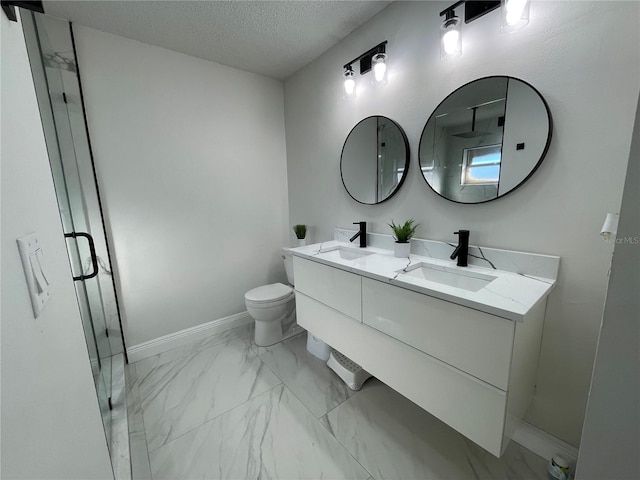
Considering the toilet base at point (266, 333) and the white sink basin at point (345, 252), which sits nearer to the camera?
the white sink basin at point (345, 252)

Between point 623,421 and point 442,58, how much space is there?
63.2 inches

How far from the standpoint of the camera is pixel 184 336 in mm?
2246

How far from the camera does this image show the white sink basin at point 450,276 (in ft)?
4.15

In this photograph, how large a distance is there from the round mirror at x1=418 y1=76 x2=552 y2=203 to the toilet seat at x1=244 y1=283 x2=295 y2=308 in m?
1.39

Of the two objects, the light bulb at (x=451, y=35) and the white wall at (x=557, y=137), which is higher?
the light bulb at (x=451, y=35)

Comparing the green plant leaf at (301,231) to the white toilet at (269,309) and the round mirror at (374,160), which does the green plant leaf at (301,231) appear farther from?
the round mirror at (374,160)

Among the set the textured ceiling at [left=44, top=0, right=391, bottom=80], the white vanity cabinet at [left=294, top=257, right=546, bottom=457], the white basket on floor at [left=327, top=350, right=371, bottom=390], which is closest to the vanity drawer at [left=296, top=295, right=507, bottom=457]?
the white vanity cabinet at [left=294, top=257, right=546, bottom=457]

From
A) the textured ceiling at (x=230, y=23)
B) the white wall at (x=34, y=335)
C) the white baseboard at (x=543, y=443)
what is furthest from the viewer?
the textured ceiling at (x=230, y=23)

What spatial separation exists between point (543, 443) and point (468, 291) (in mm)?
956

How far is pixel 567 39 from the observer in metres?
1.05

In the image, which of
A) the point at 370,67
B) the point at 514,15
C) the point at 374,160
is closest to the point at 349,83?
the point at 370,67

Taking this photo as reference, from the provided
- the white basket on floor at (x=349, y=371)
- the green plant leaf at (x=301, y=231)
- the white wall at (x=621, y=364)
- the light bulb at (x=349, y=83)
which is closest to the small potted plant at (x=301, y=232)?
the green plant leaf at (x=301, y=231)

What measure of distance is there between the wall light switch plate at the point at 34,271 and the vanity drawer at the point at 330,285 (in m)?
1.12

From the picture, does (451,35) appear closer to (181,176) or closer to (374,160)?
(374,160)
